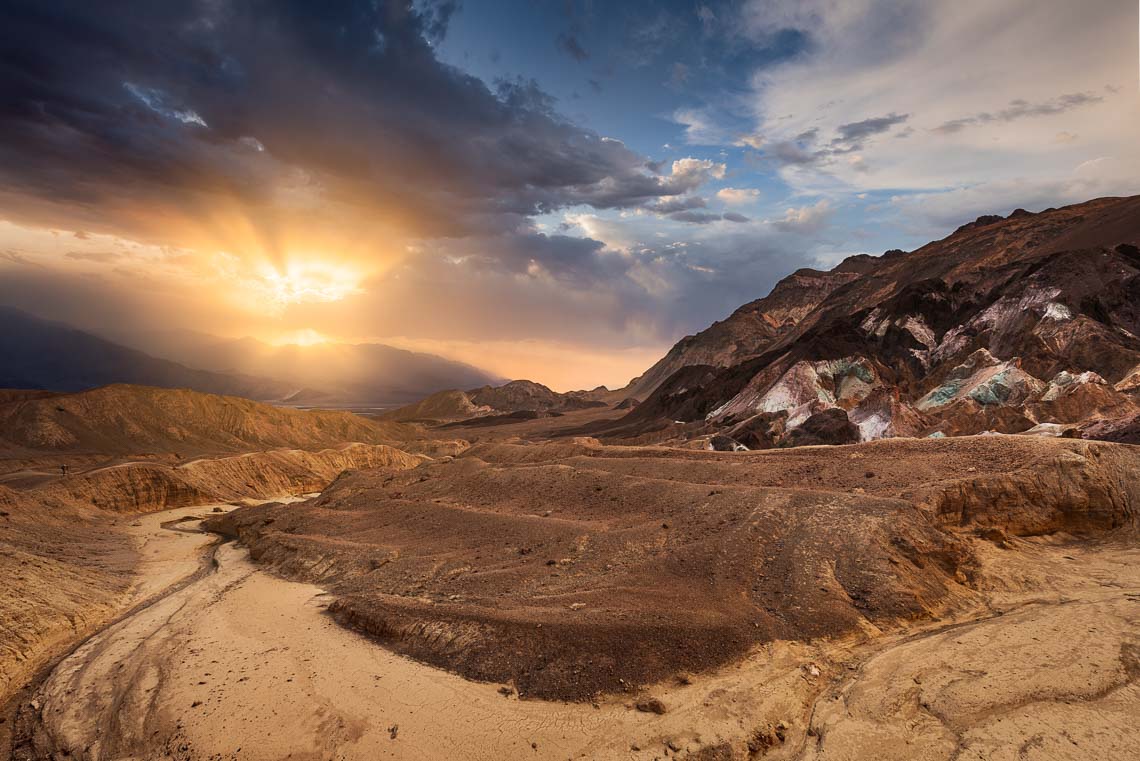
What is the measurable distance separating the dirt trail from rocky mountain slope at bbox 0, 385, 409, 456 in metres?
60.6

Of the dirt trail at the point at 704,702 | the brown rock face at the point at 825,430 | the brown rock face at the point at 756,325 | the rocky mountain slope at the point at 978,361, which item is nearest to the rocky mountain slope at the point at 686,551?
the dirt trail at the point at 704,702

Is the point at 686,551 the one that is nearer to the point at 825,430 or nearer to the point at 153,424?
the point at 825,430

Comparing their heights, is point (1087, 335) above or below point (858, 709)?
above

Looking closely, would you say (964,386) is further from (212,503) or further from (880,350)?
(212,503)

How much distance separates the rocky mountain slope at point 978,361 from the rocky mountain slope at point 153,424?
48169mm

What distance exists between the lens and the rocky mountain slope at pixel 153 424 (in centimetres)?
5894

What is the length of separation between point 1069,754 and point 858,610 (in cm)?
490

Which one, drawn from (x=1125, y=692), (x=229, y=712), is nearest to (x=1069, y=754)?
(x=1125, y=692)

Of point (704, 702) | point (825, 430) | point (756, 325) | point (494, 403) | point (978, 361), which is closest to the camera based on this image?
point (704, 702)

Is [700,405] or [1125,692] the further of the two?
[700,405]

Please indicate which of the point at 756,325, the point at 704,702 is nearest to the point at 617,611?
the point at 704,702

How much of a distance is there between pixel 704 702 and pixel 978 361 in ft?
165

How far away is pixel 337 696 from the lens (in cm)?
1178

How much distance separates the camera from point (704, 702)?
10.4 meters
